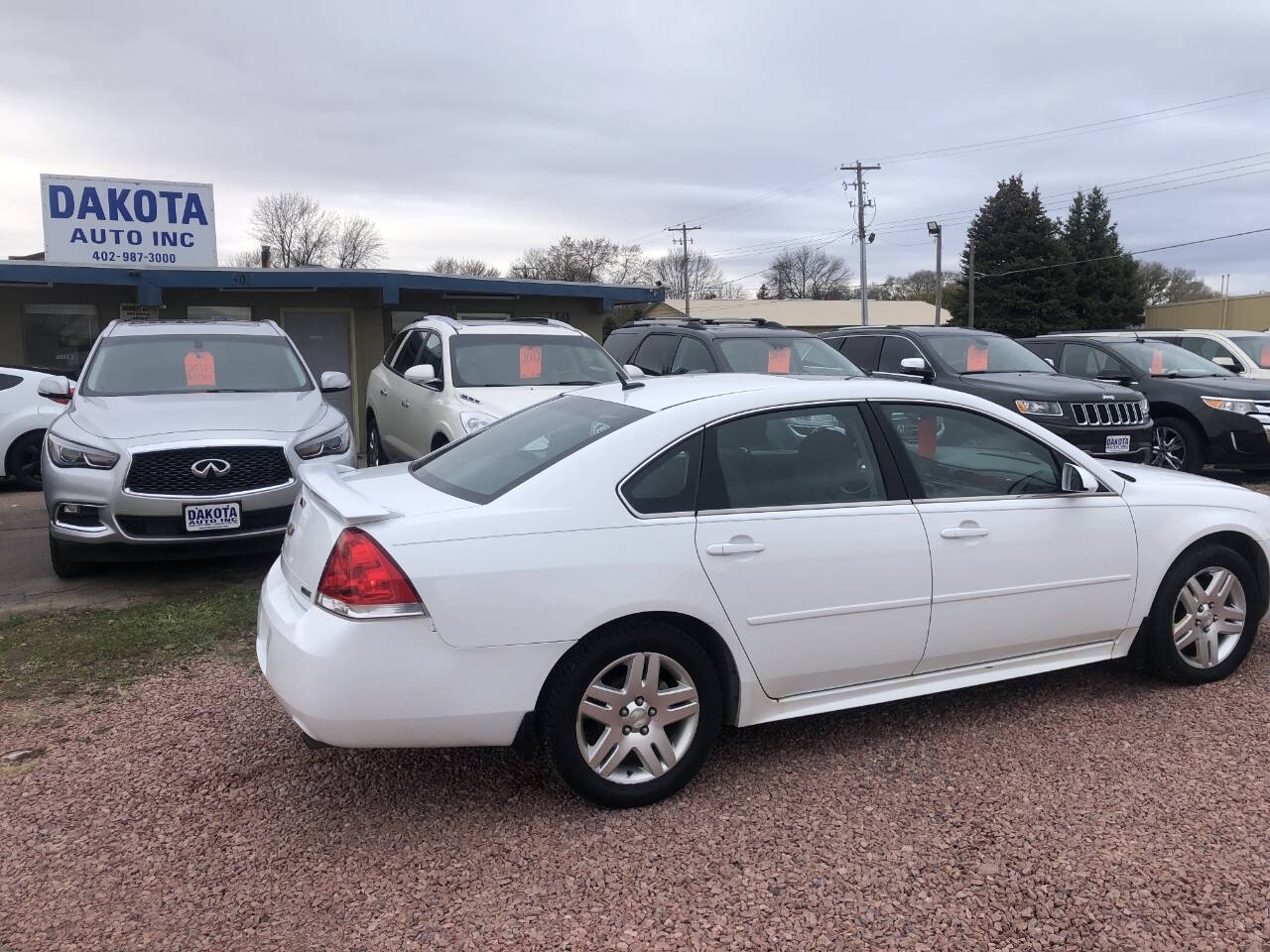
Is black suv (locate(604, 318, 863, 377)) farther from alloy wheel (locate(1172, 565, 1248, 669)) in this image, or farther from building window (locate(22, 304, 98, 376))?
building window (locate(22, 304, 98, 376))

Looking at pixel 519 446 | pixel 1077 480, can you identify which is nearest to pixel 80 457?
pixel 519 446

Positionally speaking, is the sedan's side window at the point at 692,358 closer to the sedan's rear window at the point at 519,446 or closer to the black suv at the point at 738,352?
the black suv at the point at 738,352

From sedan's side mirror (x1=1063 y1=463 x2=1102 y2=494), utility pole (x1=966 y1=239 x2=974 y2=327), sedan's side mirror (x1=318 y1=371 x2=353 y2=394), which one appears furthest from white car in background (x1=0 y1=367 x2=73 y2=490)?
utility pole (x1=966 y1=239 x2=974 y2=327)

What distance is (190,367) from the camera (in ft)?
24.6

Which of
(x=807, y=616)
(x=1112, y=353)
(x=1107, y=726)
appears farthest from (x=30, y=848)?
(x=1112, y=353)

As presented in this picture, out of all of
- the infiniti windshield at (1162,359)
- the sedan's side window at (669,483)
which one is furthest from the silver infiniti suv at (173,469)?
the infiniti windshield at (1162,359)

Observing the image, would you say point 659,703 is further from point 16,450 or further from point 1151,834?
point 16,450

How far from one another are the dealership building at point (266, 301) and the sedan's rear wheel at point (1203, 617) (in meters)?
12.0

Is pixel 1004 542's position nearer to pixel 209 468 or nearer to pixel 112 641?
pixel 112 641

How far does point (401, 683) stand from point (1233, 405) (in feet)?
34.6

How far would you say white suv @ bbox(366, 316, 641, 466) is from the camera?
8.06 metres

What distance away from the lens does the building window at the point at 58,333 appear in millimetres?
15242

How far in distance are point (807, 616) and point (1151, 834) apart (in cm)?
133

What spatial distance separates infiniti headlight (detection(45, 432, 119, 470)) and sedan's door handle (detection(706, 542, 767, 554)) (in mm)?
4367
